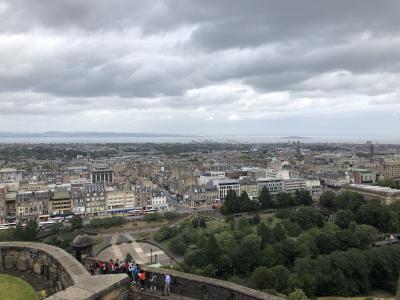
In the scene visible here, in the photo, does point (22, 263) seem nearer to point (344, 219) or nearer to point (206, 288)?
point (206, 288)

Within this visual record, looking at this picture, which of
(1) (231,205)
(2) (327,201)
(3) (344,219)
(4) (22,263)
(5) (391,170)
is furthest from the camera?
(5) (391,170)

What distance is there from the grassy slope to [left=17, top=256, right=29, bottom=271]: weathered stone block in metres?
0.85

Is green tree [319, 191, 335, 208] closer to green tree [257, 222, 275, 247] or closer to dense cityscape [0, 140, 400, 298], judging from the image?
dense cityscape [0, 140, 400, 298]

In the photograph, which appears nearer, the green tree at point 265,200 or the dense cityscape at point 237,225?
the dense cityscape at point 237,225

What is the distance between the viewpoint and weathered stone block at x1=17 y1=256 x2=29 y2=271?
32.5 feet

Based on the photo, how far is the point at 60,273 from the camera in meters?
8.67

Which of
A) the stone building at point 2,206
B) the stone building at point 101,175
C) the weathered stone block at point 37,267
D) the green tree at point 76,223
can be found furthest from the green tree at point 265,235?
the stone building at point 101,175

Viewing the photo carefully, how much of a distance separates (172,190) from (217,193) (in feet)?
51.0

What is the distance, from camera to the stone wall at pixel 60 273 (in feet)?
22.0

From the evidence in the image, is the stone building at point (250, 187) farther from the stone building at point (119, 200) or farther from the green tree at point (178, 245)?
the green tree at point (178, 245)

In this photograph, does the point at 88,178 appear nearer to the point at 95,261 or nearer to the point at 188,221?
the point at 188,221

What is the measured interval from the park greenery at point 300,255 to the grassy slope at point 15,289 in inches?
679

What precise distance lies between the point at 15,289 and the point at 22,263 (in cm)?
176

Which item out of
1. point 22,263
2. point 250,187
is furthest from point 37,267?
point 250,187
